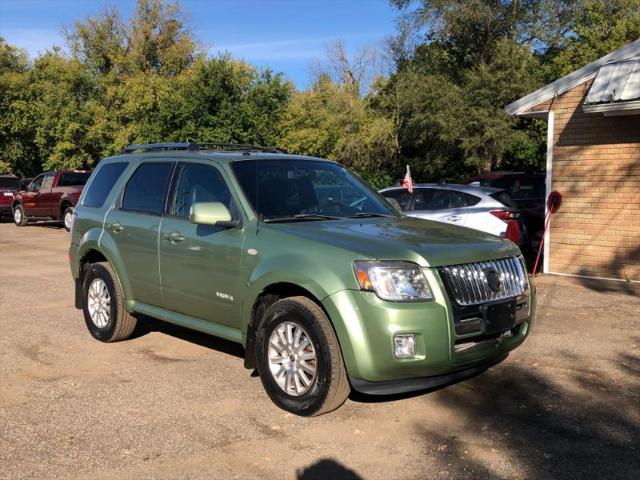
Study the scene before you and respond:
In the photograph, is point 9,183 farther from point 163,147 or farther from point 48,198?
point 163,147

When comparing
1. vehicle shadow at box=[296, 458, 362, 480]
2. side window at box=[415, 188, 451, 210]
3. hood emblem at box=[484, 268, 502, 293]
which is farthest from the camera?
side window at box=[415, 188, 451, 210]

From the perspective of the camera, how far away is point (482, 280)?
468cm

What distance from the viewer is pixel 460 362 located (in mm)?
4477

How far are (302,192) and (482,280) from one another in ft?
5.75

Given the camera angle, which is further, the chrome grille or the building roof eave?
the building roof eave

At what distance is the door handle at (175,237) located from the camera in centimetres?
565

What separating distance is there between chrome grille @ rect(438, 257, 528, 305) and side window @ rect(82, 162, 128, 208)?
378cm

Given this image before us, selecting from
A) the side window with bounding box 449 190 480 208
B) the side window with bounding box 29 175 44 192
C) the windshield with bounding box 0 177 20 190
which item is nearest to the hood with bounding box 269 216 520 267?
the side window with bounding box 449 190 480 208

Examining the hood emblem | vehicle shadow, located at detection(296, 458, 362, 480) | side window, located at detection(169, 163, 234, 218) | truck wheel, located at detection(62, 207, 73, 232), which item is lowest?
vehicle shadow, located at detection(296, 458, 362, 480)

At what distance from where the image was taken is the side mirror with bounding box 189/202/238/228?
512 cm

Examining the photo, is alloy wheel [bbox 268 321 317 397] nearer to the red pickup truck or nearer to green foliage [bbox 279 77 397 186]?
the red pickup truck

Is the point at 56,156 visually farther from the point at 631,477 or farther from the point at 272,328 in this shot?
the point at 631,477

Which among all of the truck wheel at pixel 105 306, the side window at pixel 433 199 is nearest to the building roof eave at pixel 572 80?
the side window at pixel 433 199

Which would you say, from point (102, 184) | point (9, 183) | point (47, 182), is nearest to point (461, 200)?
point (102, 184)
